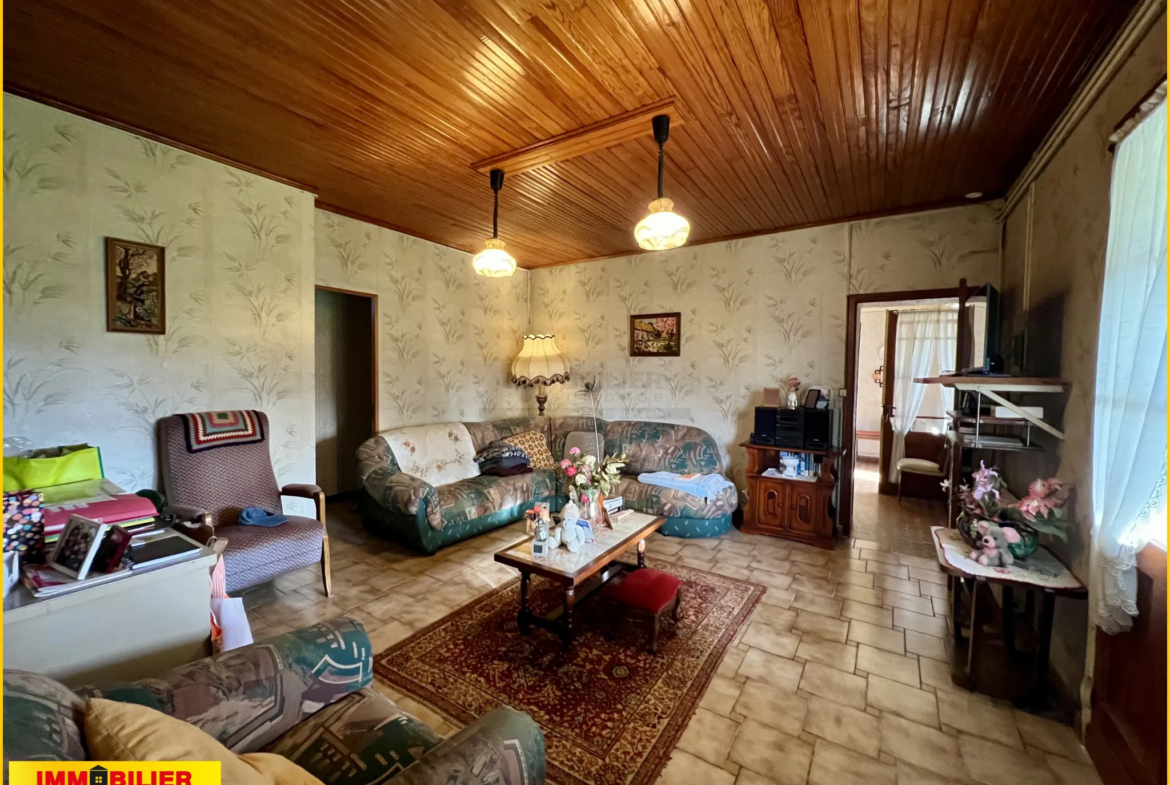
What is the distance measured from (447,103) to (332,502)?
4.13 m

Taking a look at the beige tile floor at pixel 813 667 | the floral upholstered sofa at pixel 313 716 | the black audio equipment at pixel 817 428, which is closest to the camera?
the floral upholstered sofa at pixel 313 716

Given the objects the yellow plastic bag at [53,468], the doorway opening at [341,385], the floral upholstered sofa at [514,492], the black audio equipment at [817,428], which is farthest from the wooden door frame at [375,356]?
the black audio equipment at [817,428]

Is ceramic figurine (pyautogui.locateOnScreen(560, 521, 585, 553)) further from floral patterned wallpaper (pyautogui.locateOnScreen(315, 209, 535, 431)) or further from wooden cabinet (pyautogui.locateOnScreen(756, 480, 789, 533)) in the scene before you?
floral patterned wallpaper (pyautogui.locateOnScreen(315, 209, 535, 431))

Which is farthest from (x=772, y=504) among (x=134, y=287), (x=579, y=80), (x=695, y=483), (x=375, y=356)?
(x=134, y=287)

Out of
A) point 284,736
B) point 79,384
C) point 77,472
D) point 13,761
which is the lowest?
point 284,736

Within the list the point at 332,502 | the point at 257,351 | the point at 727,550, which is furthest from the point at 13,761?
the point at 332,502

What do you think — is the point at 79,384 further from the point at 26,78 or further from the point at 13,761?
the point at 13,761

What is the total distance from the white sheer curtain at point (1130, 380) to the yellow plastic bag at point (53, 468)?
404 cm

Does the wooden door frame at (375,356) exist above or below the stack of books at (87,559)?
above

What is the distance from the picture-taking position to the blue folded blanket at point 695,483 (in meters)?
3.91

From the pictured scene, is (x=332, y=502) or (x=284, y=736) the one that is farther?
(x=332, y=502)

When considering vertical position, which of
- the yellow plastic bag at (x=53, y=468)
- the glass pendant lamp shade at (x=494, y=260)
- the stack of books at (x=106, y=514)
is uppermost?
the glass pendant lamp shade at (x=494, y=260)

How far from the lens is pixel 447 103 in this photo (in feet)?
7.45

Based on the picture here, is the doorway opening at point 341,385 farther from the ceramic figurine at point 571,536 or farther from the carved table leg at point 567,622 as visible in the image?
the carved table leg at point 567,622
